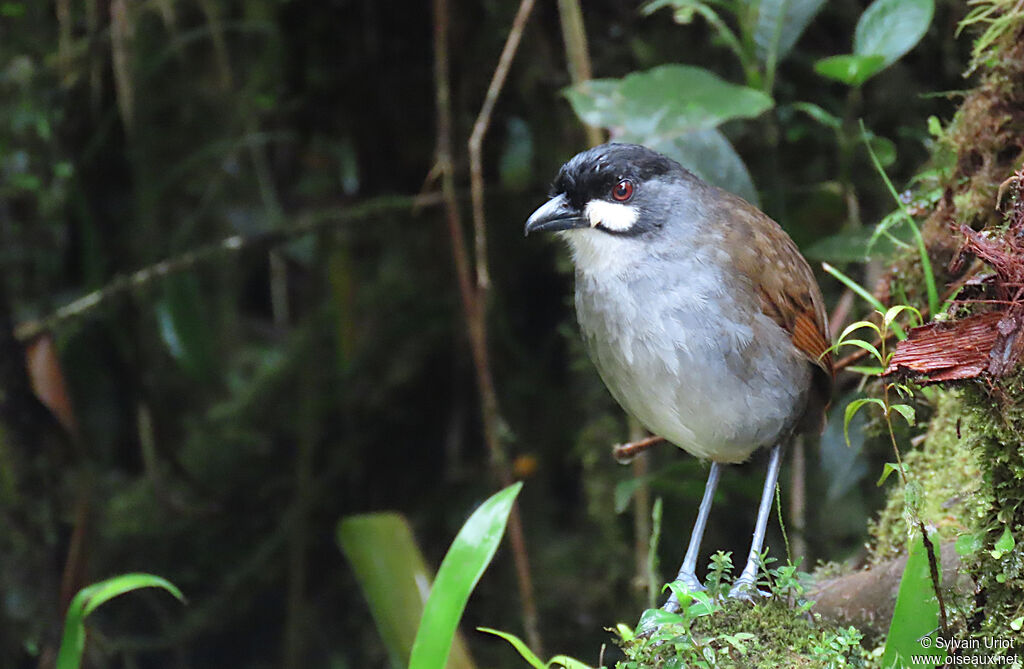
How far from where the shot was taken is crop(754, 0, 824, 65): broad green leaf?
2.92 meters

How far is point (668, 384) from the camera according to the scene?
222 centimetres

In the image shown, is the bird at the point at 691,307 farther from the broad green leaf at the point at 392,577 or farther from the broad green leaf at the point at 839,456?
the broad green leaf at the point at 392,577

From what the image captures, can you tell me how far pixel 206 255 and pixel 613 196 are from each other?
221 cm

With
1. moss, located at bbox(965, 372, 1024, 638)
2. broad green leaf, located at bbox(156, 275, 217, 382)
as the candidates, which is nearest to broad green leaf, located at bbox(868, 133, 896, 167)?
moss, located at bbox(965, 372, 1024, 638)

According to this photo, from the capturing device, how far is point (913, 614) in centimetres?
176

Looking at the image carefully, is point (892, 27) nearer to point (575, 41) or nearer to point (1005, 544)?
point (575, 41)

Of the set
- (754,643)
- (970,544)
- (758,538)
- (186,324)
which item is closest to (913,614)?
(970,544)

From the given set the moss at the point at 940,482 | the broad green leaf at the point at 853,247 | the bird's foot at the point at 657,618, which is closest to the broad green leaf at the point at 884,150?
the broad green leaf at the point at 853,247

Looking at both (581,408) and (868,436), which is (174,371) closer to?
(581,408)

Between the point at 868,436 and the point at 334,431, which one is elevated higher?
the point at 868,436

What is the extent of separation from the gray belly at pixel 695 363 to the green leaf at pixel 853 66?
837 millimetres

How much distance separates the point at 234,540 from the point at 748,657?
3.62 metres

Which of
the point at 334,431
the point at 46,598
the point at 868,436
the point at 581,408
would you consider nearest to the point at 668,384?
the point at 868,436

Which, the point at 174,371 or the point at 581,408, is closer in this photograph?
the point at 581,408
